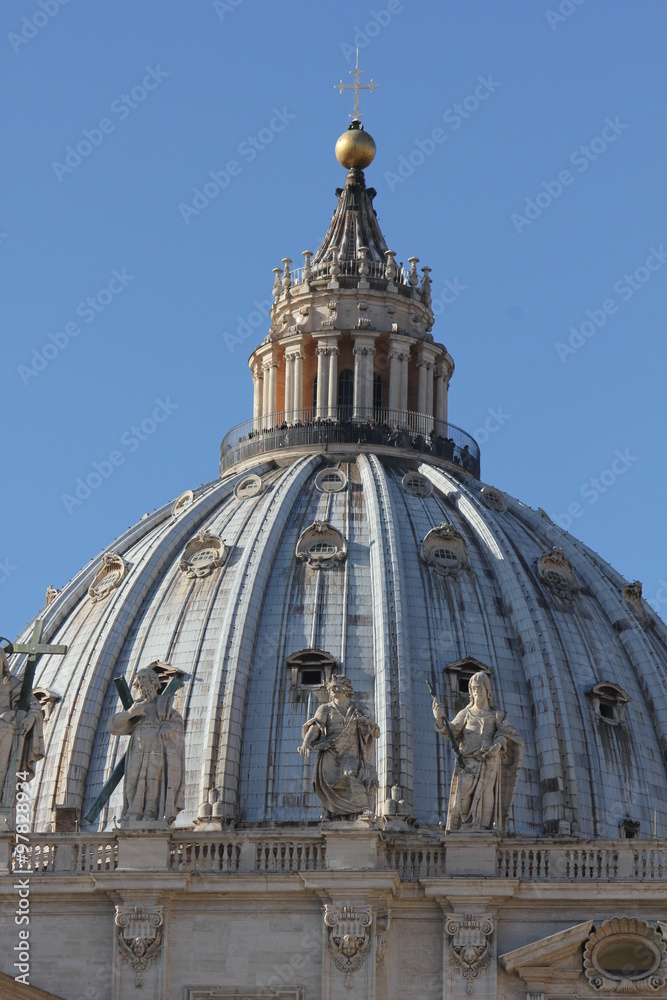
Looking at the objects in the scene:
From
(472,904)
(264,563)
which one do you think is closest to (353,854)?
(472,904)

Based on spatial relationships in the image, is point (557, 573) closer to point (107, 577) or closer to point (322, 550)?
point (322, 550)

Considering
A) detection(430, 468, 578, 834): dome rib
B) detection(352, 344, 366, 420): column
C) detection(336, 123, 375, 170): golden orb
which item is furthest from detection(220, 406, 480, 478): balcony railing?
detection(336, 123, 375, 170): golden orb

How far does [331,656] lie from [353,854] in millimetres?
28784

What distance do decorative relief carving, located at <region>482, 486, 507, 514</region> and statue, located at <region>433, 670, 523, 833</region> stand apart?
3735 centimetres

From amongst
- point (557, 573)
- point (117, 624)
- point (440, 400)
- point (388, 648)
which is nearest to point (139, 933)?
point (388, 648)

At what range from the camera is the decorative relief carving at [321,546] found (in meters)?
89.9

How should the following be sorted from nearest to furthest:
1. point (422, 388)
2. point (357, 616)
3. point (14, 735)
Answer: point (14, 735), point (357, 616), point (422, 388)

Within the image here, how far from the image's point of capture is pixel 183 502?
9675 cm

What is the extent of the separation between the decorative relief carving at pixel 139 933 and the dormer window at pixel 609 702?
32333 millimetres

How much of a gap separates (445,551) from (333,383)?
399 inches

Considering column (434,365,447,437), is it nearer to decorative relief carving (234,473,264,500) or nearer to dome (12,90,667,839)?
dome (12,90,667,839)

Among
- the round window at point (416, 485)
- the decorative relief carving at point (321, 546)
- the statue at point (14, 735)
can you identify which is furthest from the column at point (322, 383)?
the statue at point (14, 735)

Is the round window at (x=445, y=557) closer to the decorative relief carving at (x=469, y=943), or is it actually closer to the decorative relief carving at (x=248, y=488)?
the decorative relief carving at (x=248, y=488)

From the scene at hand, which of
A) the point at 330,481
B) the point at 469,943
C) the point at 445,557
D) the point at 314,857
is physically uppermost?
the point at 330,481
